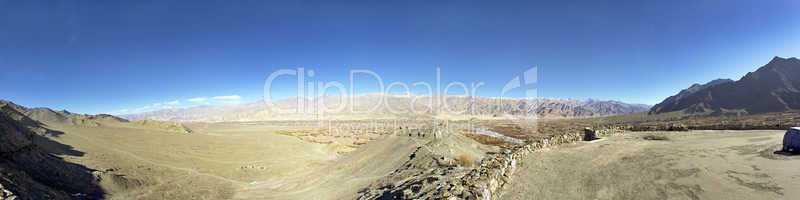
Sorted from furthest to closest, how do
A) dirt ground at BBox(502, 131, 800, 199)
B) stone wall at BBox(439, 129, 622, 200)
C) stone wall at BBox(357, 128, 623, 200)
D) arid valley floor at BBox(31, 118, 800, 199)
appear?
1. arid valley floor at BBox(31, 118, 800, 199)
2. stone wall at BBox(357, 128, 623, 200)
3. dirt ground at BBox(502, 131, 800, 199)
4. stone wall at BBox(439, 129, 622, 200)

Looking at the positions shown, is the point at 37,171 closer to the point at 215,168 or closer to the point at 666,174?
the point at 215,168

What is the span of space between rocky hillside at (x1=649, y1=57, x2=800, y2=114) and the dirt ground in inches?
2579

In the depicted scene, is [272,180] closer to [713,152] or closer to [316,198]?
[316,198]

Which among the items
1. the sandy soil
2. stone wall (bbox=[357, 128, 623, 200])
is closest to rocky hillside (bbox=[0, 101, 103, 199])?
the sandy soil

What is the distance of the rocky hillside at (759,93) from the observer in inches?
2518

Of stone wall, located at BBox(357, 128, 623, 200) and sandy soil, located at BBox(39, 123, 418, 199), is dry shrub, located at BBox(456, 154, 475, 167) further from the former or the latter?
sandy soil, located at BBox(39, 123, 418, 199)

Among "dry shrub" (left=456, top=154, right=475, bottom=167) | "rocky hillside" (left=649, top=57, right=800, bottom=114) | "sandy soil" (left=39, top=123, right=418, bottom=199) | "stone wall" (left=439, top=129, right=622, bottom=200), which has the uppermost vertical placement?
Answer: "rocky hillside" (left=649, top=57, right=800, bottom=114)

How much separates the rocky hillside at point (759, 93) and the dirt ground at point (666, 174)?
6550 cm

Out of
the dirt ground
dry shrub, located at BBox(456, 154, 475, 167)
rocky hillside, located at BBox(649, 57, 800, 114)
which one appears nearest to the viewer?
the dirt ground

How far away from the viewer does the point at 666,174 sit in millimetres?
11922

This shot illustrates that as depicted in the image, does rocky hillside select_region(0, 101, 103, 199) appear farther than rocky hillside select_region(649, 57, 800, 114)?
No

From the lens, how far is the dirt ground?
9867 mm

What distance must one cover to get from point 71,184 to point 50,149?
6608mm

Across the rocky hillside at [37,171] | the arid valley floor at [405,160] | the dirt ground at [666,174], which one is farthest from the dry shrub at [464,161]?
the rocky hillside at [37,171]
